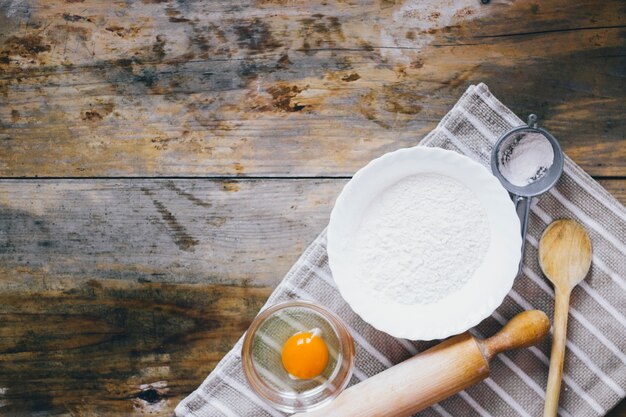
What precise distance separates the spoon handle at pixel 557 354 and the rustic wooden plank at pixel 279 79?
206mm

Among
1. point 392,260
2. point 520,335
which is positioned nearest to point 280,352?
point 392,260

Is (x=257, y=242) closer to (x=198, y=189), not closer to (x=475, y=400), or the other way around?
(x=198, y=189)

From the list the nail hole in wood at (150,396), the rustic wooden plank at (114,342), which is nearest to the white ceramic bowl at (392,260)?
the rustic wooden plank at (114,342)

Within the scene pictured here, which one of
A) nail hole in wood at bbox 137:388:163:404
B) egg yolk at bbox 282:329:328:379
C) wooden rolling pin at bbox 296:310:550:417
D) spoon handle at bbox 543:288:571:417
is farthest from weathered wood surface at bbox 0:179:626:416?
spoon handle at bbox 543:288:571:417

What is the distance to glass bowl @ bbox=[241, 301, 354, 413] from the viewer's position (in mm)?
893

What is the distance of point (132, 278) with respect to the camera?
0.97 m

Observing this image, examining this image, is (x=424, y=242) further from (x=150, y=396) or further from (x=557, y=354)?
(x=150, y=396)

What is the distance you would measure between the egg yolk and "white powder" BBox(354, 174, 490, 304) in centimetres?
11

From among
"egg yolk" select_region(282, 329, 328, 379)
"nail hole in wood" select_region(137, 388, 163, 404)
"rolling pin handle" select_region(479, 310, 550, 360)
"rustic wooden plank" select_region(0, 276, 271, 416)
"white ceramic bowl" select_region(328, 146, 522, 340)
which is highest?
"white ceramic bowl" select_region(328, 146, 522, 340)

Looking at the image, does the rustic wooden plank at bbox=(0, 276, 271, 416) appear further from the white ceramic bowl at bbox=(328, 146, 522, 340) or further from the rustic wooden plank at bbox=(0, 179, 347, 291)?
the white ceramic bowl at bbox=(328, 146, 522, 340)

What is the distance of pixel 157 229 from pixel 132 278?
0.29ft

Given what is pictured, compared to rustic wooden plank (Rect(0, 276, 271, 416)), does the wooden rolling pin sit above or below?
above

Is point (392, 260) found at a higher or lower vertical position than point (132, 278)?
higher

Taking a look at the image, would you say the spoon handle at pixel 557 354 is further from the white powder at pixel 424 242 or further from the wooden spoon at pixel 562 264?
the white powder at pixel 424 242
